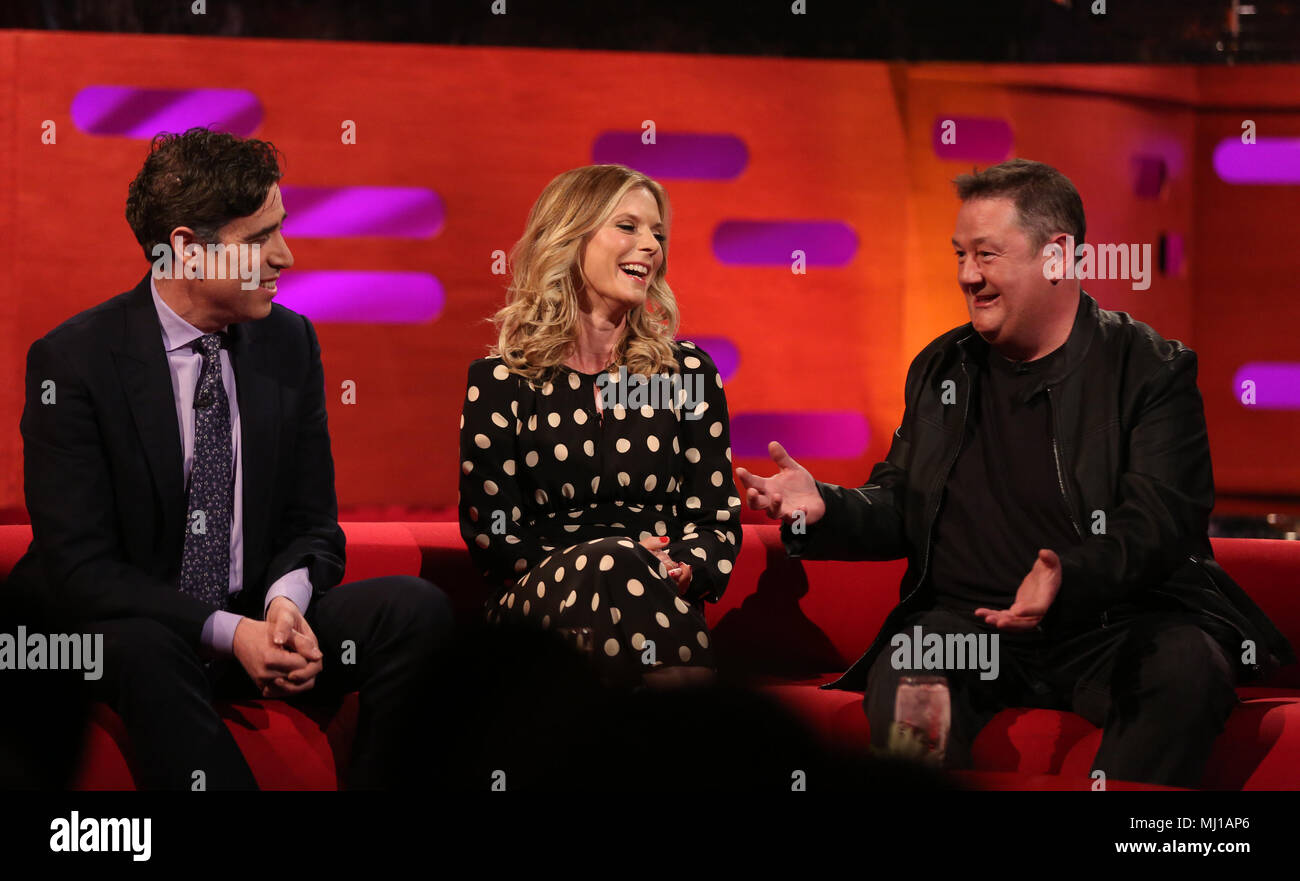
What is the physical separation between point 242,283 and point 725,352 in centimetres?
216

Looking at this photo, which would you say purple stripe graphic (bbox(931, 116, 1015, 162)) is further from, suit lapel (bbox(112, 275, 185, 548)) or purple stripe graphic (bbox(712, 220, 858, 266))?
suit lapel (bbox(112, 275, 185, 548))

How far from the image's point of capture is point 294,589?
2.21 meters

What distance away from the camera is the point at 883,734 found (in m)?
2.18

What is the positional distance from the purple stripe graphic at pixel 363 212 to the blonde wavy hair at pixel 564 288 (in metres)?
1.38

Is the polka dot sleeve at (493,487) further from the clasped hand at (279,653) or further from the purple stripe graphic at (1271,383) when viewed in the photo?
the purple stripe graphic at (1271,383)

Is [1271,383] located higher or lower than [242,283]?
lower

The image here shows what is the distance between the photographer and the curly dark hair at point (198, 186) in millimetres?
2256

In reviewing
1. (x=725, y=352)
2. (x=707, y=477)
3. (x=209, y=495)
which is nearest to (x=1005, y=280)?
(x=707, y=477)

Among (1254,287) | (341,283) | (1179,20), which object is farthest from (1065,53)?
(341,283)

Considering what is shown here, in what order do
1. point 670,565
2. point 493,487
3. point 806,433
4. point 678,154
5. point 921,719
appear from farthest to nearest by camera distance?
point 806,433 < point 678,154 < point 493,487 < point 670,565 < point 921,719

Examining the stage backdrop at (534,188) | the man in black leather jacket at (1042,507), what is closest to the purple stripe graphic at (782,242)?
the stage backdrop at (534,188)

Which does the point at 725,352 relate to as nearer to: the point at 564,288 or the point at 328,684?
the point at 564,288

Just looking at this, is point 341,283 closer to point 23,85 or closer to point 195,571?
point 23,85

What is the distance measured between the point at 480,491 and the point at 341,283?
173cm
